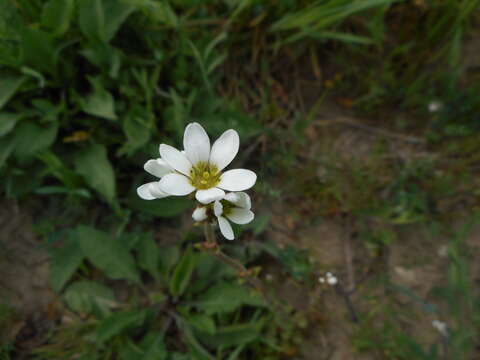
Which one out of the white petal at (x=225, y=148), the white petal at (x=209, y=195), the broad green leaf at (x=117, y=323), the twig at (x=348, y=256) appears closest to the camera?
the white petal at (x=209, y=195)

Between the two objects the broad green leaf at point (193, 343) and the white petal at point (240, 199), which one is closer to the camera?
the white petal at point (240, 199)

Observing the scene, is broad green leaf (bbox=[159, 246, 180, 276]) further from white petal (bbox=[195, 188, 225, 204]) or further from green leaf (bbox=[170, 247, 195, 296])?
white petal (bbox=[195, 188, 225, 204])

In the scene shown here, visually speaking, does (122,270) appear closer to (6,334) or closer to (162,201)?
(162,201)

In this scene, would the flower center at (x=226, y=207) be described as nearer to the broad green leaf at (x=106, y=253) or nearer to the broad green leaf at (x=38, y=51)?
the broad green leaf at (x=106, y=253)

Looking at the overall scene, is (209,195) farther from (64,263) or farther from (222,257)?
(64,263)

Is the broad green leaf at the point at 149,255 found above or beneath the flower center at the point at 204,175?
beneath

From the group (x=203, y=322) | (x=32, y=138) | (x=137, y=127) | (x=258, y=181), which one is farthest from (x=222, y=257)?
(x=32, y=138)

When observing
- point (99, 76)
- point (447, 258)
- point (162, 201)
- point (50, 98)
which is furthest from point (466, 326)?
point (50, 98)

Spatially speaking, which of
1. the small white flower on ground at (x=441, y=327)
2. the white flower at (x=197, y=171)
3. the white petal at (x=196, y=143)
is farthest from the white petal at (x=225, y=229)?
the small white flower on ground at (x=441, y=327)
